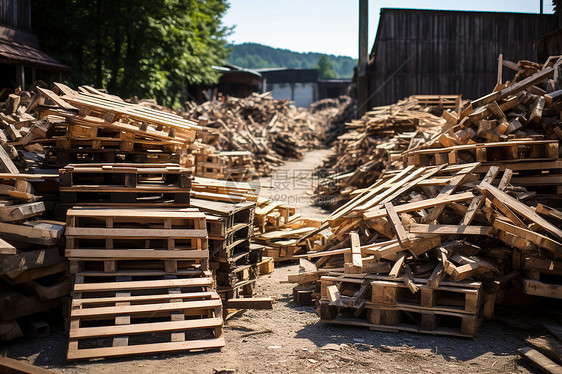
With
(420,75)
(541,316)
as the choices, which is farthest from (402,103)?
(541,316)

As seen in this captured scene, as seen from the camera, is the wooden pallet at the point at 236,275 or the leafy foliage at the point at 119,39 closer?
the wooden pallet at the point at 236,275

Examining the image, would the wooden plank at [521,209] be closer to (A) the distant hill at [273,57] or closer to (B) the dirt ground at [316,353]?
(B) the dirt ground at [316,353]

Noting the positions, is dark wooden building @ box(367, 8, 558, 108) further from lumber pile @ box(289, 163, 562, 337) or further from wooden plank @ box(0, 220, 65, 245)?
wooden plank @ box(0, 220, 65, 245)

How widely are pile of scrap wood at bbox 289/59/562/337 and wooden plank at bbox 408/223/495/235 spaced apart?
12 mm

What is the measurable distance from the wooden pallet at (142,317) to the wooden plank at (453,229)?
2.58 meters

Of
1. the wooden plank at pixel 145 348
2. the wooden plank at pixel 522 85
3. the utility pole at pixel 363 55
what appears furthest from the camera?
the utility pole at pixel 363 55

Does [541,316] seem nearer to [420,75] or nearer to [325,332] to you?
[325,332]

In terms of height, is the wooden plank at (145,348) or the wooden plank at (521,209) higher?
the wooden plank at (521,209)

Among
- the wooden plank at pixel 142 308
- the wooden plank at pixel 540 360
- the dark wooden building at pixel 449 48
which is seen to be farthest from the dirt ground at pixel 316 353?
the dark wooden building at pixel 449 48

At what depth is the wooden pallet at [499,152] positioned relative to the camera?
6539mm

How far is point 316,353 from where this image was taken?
4730 mm

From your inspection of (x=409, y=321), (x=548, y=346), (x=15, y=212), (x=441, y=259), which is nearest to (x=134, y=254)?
(x=15, y=212)

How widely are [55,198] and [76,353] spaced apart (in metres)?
2.36

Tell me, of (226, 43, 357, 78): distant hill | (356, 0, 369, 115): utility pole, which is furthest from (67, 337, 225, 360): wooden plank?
(226, 43, 357, 78): distant hill
